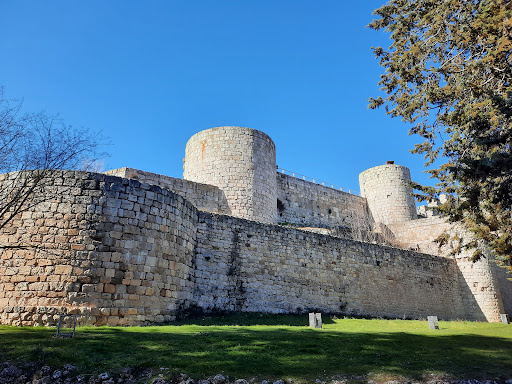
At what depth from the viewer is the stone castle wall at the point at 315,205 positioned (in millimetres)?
30969

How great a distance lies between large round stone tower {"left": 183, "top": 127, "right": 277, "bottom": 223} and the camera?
914 inches

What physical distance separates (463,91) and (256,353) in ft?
26.3

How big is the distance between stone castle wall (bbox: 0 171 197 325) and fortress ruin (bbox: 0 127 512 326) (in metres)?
0.03

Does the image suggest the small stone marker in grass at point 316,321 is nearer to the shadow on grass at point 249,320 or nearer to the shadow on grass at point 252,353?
the shadow on grass at point 249,320

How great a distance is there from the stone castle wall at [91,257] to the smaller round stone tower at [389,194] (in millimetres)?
27140

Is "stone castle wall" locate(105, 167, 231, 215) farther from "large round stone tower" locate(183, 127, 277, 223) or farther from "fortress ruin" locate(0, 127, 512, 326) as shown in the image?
"large round stone tower" locate(183, 127, 277, 223)

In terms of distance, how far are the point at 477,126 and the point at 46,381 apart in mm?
10401

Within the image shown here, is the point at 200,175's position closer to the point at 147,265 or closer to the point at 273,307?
the point at 273,307

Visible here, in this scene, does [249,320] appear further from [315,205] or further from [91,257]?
[315,205]

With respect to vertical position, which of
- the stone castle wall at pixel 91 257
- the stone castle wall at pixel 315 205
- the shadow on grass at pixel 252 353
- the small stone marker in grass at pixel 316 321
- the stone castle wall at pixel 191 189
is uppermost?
the stone castle wall at pixel 315 205

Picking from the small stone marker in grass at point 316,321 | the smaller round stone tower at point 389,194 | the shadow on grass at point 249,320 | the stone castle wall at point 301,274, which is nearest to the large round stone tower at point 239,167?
the stone castle wall at point 301,274

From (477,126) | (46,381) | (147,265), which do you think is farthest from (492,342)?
(46,381)

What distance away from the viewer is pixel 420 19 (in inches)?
454

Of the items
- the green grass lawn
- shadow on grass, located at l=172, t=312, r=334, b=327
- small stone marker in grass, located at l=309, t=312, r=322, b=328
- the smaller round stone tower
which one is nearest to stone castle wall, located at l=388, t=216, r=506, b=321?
the smaller round stone tower
